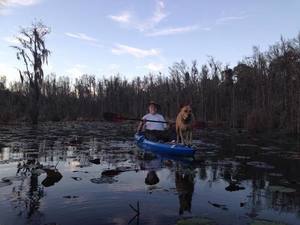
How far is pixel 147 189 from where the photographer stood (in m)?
9.23

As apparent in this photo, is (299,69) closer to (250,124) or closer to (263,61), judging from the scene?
(250,124)

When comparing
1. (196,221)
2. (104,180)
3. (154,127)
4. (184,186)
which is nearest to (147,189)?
(184,186)

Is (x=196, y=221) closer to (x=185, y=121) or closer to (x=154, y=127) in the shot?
(x=185, y=121)

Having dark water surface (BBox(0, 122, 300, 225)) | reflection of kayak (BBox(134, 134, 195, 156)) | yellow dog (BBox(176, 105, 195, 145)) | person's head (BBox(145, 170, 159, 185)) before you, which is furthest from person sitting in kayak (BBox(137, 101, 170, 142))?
person's head (BBox(145, 170, 159, 185))

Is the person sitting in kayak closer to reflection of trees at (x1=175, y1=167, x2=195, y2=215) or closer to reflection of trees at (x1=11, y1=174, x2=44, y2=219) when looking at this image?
reflection of trees at (x1=175, y1=167, x2=195, y2=215)

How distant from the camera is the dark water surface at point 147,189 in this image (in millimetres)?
6910

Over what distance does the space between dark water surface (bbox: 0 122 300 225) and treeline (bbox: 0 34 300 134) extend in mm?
18509

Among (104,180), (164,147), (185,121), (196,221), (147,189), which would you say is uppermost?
(185,121)

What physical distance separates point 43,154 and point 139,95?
2902 inches

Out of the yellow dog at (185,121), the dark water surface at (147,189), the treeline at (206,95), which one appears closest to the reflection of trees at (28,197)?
the dark water surface at (147,189)

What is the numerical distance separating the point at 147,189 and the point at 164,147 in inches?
265

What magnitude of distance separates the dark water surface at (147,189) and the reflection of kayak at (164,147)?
16.3 inches

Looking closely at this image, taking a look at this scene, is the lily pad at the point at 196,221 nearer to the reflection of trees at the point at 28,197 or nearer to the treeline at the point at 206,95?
the reflection of trees at the point at 28,197

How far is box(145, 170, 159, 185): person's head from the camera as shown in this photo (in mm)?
10102
